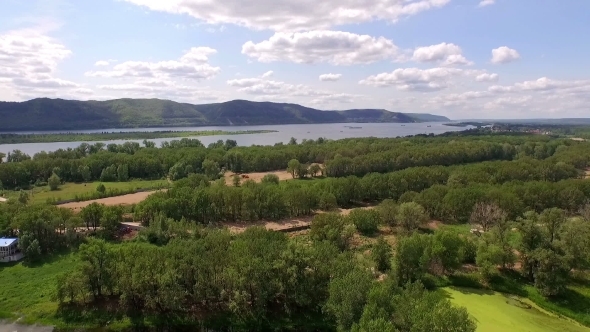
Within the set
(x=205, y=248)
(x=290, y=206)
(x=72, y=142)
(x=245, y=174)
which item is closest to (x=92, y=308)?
(x=205, y=248)

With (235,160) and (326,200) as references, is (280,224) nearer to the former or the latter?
(326,200)

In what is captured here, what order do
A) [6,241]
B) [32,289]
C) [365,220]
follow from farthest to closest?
[365,220] < [6,241] < [32,289]

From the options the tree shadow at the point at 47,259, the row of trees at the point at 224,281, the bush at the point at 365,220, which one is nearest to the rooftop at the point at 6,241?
the tree shadow at the point at 47,259

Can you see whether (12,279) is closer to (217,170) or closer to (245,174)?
(217,170)

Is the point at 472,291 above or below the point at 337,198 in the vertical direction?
below

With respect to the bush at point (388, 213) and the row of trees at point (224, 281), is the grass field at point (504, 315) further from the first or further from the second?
the bush at point (388, 213)

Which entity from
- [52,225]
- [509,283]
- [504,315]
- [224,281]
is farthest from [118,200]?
[504,315]
